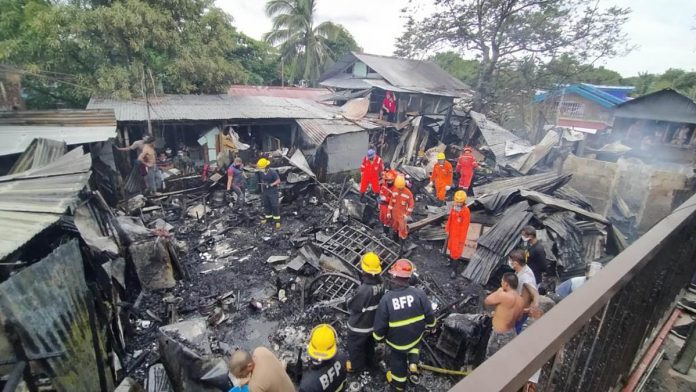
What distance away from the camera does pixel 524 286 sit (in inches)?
170

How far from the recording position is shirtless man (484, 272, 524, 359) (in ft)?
12.9

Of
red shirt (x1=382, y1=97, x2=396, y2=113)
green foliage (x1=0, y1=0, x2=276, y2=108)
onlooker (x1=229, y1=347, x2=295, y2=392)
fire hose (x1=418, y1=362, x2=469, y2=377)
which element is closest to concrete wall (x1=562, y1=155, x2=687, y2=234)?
red shirt (x1=382, y1=97, x2=396, y2=113)

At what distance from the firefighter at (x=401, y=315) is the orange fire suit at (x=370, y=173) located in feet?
19.9

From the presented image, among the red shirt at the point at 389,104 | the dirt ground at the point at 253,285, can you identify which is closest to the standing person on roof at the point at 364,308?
the dirt ground at the point at 253,285

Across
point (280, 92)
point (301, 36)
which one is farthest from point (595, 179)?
point (301, 36)

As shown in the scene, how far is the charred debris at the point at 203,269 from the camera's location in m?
3.26

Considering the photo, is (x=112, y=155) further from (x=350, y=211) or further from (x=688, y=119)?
(x=688, y=119)

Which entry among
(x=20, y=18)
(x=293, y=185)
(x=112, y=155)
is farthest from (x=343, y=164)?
(x=20, y=18)

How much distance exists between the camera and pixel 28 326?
2891 mm

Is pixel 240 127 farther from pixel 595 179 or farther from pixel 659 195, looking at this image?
pixel 659 195

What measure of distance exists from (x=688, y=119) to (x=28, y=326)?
2255 centimetres

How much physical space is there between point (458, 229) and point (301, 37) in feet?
73.3

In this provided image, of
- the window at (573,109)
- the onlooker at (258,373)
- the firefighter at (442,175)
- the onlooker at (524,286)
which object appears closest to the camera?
the onlooker at (258,373)

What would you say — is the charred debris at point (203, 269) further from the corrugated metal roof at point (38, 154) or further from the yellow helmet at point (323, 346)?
the yellow helmet at point (323, 346)
